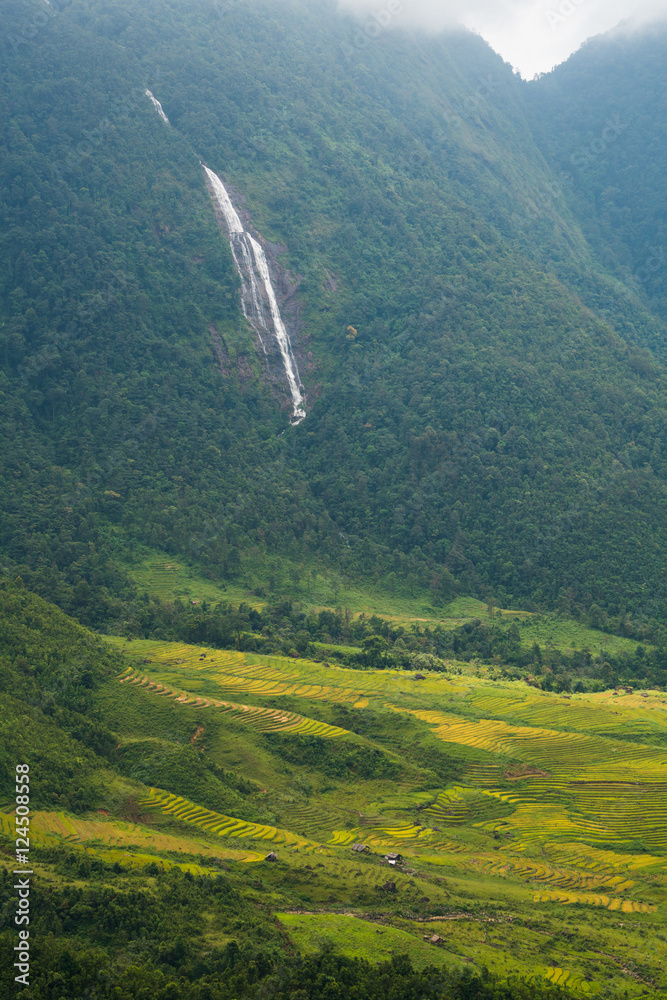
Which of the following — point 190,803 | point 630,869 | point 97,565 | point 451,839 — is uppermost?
point 630,869

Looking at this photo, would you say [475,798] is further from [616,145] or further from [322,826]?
[616,145]

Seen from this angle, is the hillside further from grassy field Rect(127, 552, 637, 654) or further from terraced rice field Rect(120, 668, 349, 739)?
grassy field Rect(127, 552, 637, 654)

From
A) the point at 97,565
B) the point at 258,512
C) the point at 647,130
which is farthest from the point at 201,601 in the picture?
the point at 647,130

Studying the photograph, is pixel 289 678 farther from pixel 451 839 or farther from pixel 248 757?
pixel 451 839

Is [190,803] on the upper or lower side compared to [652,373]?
lower

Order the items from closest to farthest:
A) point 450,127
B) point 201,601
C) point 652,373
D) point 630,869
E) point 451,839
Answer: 1. point 630,869
2. point 451,839
3. point 201,601
4. point 652,373
5. point 450,127

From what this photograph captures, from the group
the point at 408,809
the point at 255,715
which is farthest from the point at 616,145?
the point at 408,809
